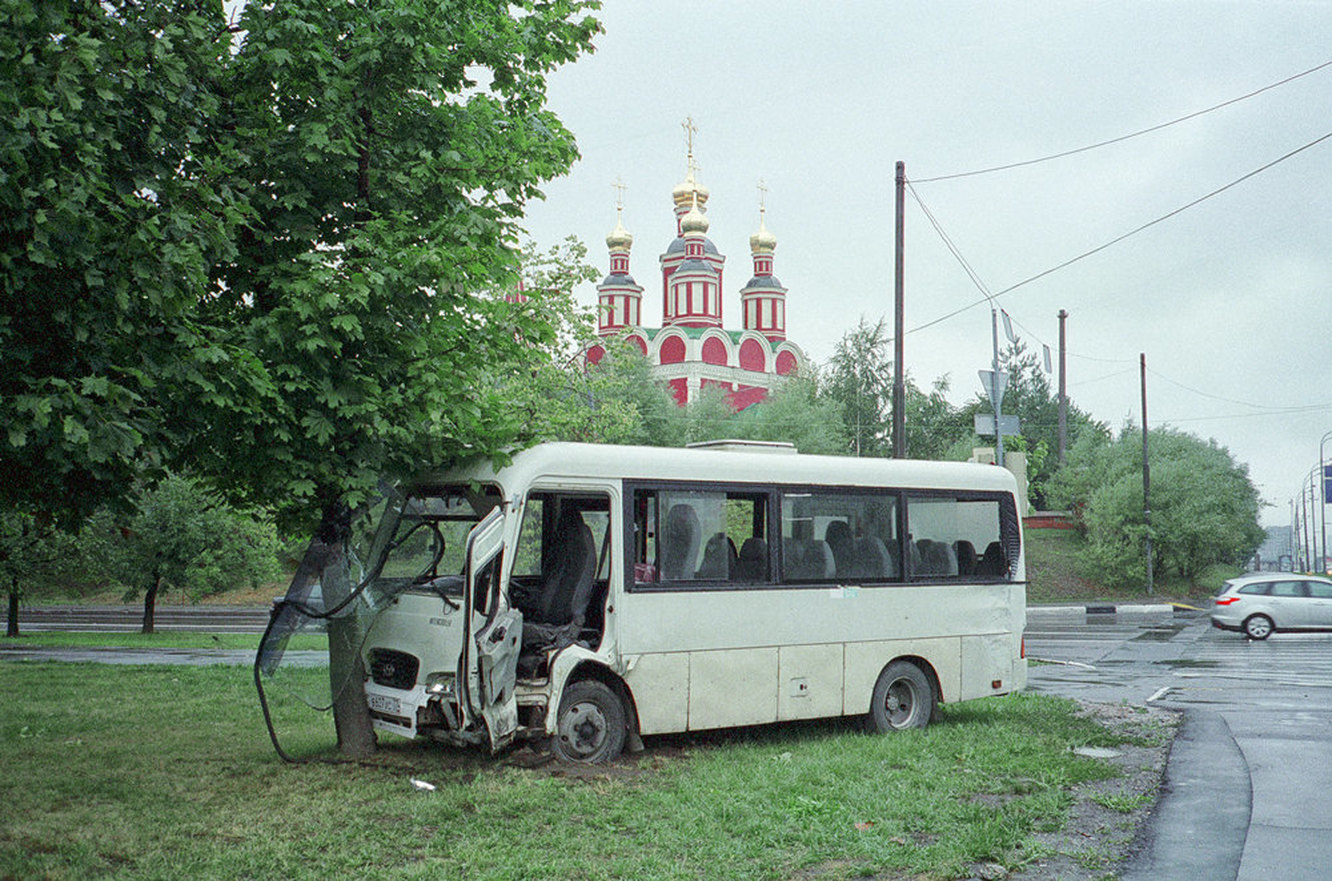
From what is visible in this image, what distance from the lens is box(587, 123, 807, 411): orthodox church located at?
245ft

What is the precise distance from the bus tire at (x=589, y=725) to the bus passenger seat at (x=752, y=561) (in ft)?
5.27

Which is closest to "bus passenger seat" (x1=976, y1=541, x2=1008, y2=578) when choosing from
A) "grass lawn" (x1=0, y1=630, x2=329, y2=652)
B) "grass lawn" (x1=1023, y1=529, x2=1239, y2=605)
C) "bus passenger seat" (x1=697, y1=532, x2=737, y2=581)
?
"bus passenger seat" (x1=697, y1=532, x2=737, y2=581)

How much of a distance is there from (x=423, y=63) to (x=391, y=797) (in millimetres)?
5332

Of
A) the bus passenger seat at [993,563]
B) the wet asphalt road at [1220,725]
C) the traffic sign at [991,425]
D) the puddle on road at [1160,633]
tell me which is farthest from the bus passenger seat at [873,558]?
the puddle on road at [1160,633]

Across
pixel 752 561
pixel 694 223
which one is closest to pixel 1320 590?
pixel 752 561

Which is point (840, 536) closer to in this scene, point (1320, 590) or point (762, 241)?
point (1320, 590)

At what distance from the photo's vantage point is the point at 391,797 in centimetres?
785

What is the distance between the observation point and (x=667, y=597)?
31.3 ft

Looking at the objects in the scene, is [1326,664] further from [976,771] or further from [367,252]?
[367,252]

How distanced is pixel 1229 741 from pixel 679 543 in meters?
5.72

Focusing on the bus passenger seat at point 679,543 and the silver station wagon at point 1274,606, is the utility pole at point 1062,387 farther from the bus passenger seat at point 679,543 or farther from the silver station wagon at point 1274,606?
the bus passenger seat at point 679,543

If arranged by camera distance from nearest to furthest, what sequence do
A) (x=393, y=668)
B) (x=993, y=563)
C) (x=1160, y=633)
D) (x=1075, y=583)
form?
(x=393, y=668) < (x=993, y=563) < (x=1160, y=633) < (x=1075, y=583)

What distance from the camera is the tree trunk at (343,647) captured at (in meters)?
8.88

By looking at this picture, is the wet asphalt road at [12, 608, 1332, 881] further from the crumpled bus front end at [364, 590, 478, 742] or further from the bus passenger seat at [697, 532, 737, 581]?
the bus passenger seat at [697, 532, 737, 581]
